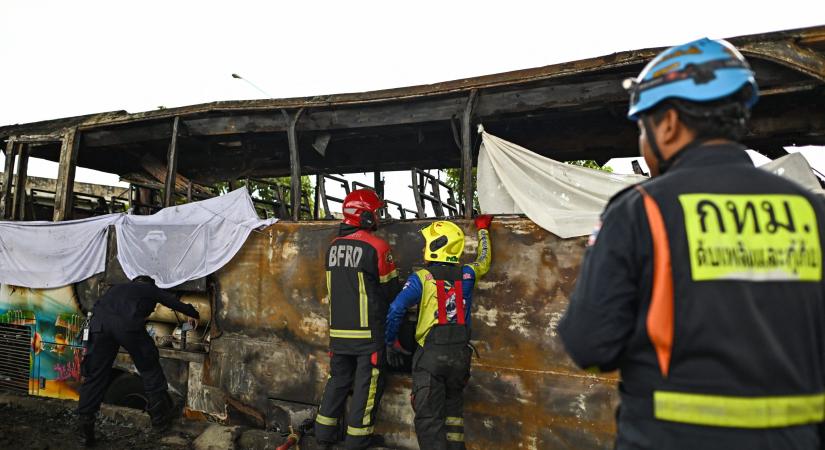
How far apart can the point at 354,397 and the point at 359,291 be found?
3.20 ft

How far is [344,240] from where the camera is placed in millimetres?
4918

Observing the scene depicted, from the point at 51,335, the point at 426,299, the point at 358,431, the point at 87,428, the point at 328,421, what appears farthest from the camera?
the point at 51,335

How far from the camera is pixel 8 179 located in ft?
25.5

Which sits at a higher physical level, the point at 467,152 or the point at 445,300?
the point at 467,152

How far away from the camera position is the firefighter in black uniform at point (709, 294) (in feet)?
4.09

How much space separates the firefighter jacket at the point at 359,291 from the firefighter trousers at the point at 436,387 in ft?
1.84

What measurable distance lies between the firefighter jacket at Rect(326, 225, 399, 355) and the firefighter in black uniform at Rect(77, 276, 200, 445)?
2.13 metres

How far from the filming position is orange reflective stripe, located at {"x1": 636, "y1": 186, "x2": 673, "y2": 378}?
1.29m

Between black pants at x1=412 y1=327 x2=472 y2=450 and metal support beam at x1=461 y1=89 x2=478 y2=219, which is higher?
metal support beam at x1=461 y1=89 x2=478 y2=219

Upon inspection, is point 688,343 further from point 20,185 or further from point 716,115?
point 20,185

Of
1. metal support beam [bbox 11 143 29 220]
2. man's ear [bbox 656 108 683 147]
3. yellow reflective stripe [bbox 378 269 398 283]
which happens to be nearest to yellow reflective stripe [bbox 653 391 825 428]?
man's ear [bbox 656 108 683 147]

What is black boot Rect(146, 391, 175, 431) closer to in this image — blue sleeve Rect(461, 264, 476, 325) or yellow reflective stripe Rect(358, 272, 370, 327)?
yellow reflective stripe Rect(358, 272, 370, 327)

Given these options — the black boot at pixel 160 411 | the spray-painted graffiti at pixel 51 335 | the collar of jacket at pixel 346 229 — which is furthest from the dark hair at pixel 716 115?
the spray-painted graffiti at pixel 51 335

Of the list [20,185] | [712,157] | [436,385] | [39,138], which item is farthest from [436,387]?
[20,185]
